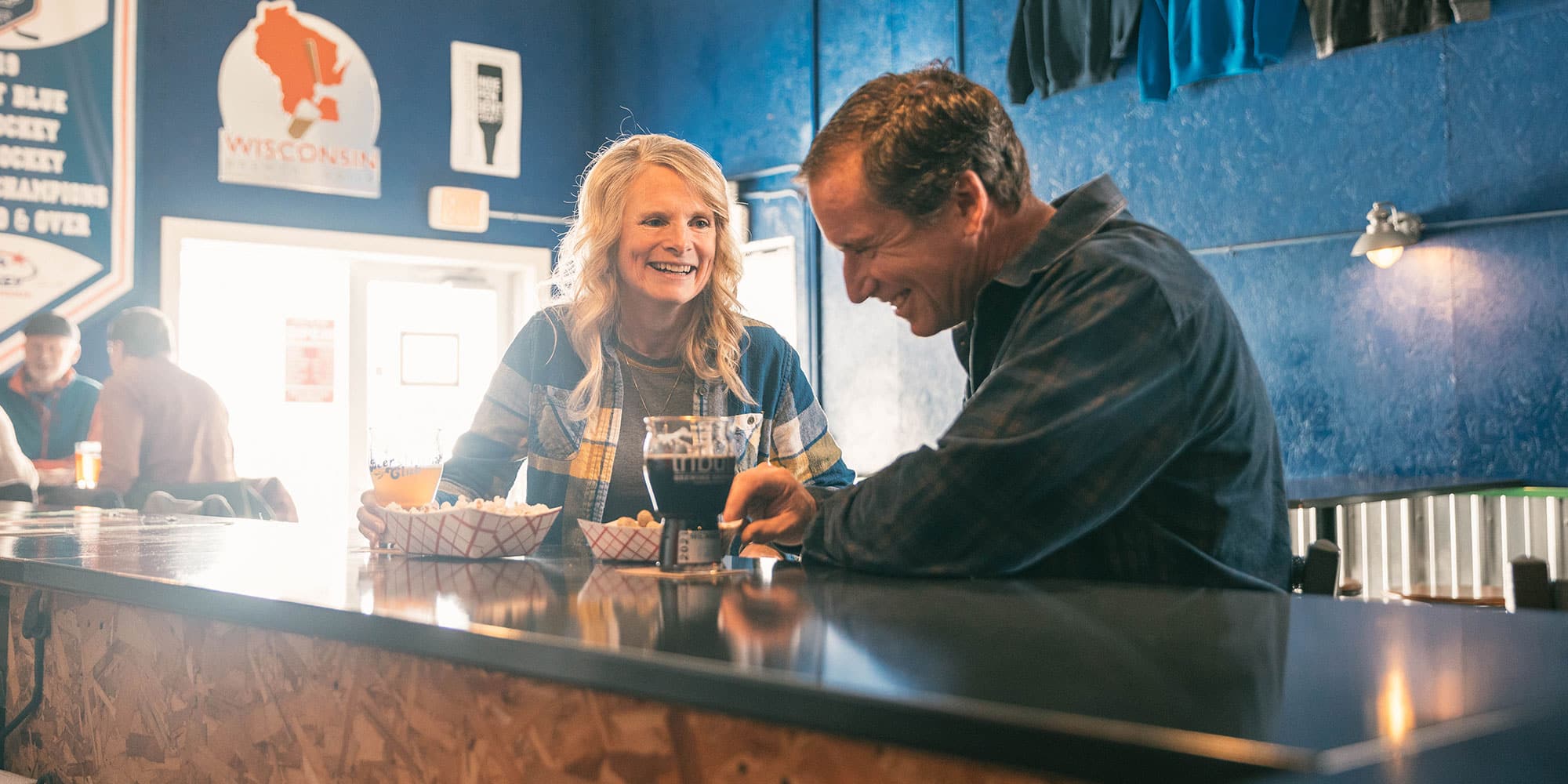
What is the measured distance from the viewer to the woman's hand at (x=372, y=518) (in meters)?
1.76

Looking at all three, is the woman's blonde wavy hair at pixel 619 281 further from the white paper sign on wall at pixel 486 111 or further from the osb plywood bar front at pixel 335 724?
the white paper sign on wall at pixel 486 111

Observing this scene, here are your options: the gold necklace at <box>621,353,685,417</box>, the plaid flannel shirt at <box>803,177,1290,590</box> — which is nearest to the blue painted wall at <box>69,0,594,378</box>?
the gold necklace at <box>621,353,685,417</box>

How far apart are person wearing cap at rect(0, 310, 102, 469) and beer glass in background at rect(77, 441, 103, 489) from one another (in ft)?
4.01

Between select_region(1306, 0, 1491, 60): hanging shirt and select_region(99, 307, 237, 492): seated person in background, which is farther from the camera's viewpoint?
select_region(99, 307, 237, 492): seated person in background

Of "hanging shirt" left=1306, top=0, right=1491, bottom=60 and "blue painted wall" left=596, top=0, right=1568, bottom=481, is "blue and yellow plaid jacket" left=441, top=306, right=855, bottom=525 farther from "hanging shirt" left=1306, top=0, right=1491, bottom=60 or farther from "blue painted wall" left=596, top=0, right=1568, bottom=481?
"hanging shirt" left=1306, top=0, right=1491, bottom=60

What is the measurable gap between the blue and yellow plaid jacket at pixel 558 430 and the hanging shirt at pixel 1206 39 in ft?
11.0

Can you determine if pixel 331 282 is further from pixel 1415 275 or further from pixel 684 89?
pixel 1415 275

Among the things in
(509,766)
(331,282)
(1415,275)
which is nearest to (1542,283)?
(1415,275)

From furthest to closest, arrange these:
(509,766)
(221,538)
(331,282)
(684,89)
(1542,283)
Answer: (331,282), (684,89), (1542,283), (221,538), (509,766)

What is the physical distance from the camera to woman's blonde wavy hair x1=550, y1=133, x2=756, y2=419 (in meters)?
2.34

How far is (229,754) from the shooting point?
4.51ft

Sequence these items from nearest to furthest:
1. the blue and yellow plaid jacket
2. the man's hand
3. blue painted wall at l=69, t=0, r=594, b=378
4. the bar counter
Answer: the bar counter < the man's hand < the blue and yellow plaid jacket < blue painted wall at l=69, t=0, r=594, b=378

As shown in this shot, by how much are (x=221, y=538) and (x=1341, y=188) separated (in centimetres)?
423

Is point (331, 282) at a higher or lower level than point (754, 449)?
higher
